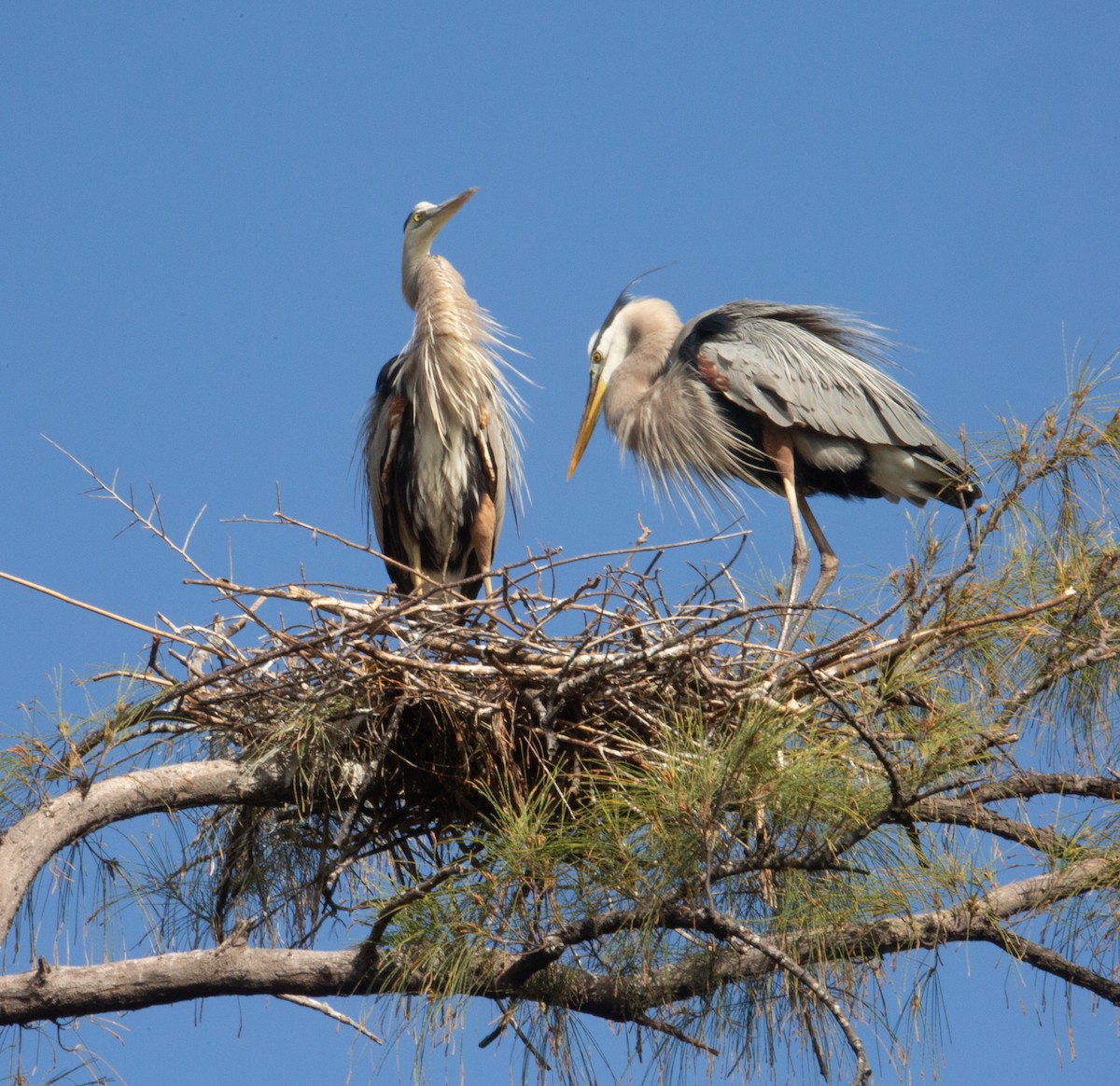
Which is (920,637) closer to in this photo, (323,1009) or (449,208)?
(323,1009)

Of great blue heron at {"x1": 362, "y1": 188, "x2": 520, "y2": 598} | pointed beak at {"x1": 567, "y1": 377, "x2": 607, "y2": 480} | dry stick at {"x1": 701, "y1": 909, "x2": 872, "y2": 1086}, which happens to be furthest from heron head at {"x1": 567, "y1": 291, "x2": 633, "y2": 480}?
dry stick at {"x1": 701, "y1": 909, "x2": 872, "y2": 1086}

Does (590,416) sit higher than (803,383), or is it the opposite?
(590,416)

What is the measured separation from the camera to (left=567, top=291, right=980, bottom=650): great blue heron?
509 cm

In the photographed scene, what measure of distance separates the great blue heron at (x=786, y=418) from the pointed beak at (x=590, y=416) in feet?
0.81

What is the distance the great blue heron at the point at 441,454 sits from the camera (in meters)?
5.20

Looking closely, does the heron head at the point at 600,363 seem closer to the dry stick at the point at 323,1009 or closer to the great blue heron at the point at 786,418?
the great blue heron at the point at 786,418

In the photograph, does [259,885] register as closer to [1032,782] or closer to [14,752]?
[14,752]

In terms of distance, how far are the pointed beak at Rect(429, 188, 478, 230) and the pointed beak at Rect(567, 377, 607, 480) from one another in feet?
2.64

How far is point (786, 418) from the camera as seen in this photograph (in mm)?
5055

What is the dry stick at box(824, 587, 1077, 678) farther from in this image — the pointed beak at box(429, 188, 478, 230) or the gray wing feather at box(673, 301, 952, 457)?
the pointed beak at box(429, 188, 478, 230)

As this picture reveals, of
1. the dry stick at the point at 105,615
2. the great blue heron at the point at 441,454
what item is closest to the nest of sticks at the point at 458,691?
the dry stick at the point at 105,615

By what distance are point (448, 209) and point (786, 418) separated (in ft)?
4.98

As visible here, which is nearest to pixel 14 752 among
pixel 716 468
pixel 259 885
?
pixel 259 885

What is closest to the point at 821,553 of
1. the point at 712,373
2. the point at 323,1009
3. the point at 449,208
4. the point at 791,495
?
the point at 791,495
